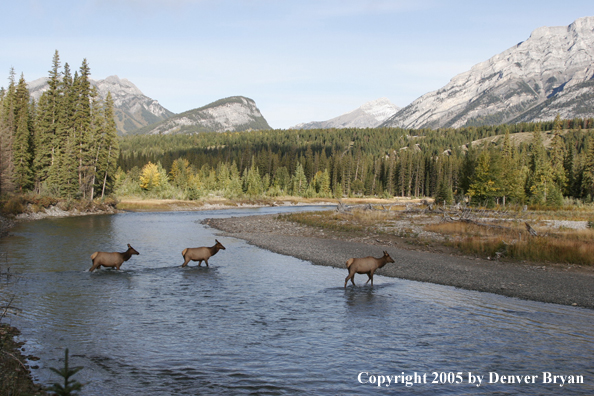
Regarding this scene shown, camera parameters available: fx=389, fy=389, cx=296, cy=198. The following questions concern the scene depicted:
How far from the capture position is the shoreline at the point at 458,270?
54.5 ft

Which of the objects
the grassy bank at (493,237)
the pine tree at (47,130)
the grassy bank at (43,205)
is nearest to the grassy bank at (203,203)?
the grassy bank at (43,205)

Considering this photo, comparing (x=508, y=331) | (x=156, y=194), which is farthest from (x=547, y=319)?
(x=156, y=194)

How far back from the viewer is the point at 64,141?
63844 mm

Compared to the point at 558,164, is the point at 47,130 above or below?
above

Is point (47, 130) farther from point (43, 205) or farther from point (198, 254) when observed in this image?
point (198, 254)

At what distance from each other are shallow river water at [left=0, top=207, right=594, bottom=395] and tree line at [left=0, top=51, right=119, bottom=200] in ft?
155

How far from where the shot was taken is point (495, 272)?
20.3 meters

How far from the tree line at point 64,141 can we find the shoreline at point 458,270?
4179cm

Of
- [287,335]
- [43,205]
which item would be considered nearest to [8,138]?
[43,205]

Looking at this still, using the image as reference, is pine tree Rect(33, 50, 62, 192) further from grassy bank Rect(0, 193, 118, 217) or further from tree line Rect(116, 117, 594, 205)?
tree line Rect(116, 117, 594, 205)

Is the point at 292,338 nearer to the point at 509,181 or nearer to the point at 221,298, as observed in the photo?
the point at 221,298

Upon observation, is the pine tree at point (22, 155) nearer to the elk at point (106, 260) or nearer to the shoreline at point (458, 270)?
the shoreline at point (458, 270)

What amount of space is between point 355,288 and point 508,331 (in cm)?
657

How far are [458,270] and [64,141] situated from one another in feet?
213
